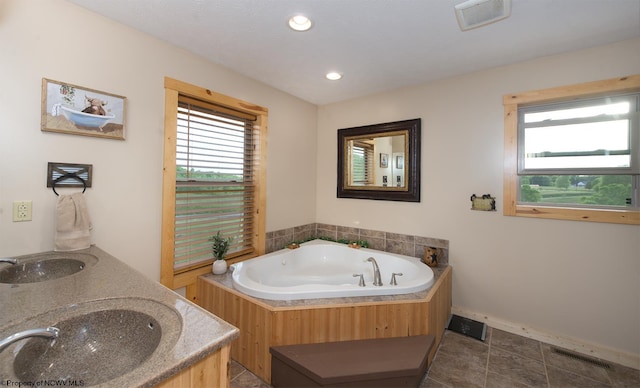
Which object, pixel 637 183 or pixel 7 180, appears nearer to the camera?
pixel 7 180

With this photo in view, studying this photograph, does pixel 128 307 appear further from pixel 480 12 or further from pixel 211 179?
pixel 480 12

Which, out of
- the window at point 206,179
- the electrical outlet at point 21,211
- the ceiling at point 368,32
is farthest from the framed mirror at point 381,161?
the electrical outlet at point 21,211

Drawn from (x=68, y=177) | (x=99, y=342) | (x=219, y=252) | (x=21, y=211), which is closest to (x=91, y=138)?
(x=68, y=177)

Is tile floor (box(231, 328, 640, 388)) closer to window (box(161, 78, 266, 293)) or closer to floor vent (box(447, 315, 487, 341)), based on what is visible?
floor vent (box(447, 315, 487, 341))

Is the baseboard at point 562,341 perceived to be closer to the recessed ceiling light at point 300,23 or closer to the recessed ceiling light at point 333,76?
the recessed ceiling light at point 333,76

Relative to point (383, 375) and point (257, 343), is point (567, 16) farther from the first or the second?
point (257, 343)

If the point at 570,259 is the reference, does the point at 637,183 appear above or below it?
above

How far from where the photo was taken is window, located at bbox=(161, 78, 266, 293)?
83.9 inches

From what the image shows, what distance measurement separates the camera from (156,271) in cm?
207

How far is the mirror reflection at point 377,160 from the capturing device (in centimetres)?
304

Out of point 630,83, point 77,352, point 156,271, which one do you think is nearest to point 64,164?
Result: point 156,271

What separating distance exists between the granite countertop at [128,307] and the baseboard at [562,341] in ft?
8.64

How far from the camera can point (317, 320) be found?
184cm

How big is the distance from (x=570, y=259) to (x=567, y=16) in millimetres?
1826
